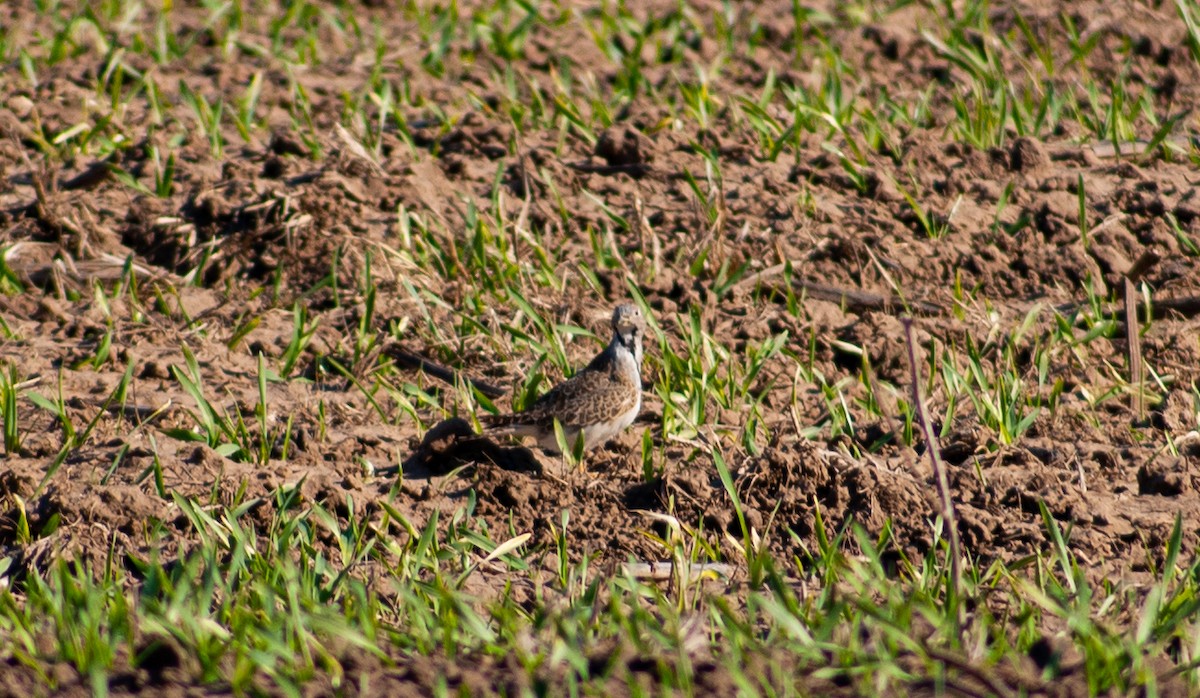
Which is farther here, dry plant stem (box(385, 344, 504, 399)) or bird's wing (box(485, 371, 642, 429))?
dry plant stem (box(385, 344, 504, 399))

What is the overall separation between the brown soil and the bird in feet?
0.46

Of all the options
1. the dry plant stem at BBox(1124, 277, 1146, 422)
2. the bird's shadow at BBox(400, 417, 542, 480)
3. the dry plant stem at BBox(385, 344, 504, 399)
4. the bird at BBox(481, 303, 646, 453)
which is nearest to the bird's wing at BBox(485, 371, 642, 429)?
the bird at BBox(481, 303, 646, 453)

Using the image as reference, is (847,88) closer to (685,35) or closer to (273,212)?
(685,35)

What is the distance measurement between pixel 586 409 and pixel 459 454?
0.55m

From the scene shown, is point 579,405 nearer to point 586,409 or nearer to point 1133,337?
point 586,409

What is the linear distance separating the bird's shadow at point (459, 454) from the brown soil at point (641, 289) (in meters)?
0.01

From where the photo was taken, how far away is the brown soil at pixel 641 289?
5734mm

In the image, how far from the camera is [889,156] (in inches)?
337

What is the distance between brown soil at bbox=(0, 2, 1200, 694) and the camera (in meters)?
5.73

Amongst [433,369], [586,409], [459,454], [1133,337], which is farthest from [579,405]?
[1133,337]

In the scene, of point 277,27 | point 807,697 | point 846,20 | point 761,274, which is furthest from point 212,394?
point 846,20

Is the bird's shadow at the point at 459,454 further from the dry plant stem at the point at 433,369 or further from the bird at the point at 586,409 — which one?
the dry plant stem at the point at 433,369

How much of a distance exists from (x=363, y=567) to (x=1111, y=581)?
2.54m

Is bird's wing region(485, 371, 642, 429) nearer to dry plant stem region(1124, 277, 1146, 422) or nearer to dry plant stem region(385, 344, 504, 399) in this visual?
dry plant stem region(385, 344, 504, 399)
